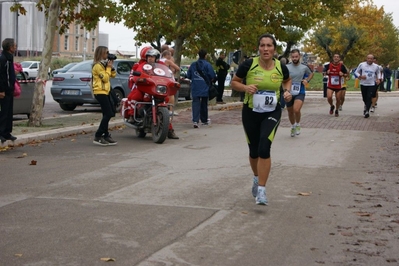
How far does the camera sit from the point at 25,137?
14.3 m

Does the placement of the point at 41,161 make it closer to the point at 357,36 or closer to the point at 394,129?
the point at 394,129

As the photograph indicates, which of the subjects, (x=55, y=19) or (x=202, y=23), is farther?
(x=202, y=23)

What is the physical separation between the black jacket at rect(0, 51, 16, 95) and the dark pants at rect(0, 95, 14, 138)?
0.16 m

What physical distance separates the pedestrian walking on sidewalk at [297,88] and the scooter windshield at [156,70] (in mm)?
2766

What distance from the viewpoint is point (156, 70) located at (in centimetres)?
1512

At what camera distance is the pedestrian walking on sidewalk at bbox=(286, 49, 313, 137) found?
53.8 ft

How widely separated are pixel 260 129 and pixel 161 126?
611 cm

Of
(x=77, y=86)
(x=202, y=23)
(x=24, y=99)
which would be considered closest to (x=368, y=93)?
(x=202, y=23)

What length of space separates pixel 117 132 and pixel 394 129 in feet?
21.9

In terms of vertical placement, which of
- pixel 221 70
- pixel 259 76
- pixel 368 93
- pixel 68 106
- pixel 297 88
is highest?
pixel 259 76

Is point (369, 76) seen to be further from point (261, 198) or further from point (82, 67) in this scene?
point (261, 198)

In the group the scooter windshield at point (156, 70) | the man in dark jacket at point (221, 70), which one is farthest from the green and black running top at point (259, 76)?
the man in dark jacket at point (221, 70)

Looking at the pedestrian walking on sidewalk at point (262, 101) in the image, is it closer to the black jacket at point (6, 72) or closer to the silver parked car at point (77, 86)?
the black jacket at point (6, 72)

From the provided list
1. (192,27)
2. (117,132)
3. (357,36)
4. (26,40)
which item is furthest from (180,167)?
(26,40)
